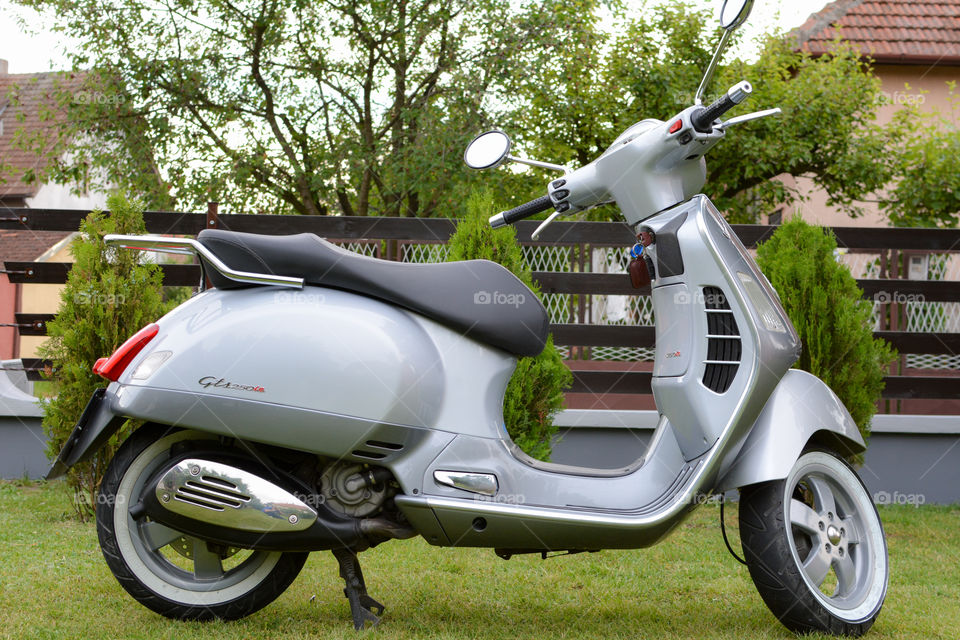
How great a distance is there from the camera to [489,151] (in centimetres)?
293

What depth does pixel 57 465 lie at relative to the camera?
2.66 metres

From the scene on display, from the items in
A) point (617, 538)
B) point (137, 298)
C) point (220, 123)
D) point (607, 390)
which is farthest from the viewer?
point (220, 123)

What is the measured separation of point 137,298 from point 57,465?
204 centimetres

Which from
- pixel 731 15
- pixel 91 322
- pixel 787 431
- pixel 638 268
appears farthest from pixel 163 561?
pixel 731 15

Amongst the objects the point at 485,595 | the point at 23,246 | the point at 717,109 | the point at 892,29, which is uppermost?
the point at 892,29

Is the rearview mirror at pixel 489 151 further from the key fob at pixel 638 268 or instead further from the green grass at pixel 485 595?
the green grass at pixel 485 595

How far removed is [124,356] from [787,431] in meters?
1.91

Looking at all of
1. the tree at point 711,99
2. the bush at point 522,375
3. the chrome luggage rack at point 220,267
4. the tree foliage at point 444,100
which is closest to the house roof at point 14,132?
the tree foliage at point 444,100

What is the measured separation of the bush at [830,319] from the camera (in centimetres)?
472

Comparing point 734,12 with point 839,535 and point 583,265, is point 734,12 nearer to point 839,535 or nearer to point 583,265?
point 839,535

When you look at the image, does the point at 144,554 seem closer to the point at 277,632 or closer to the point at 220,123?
the point at 277,632

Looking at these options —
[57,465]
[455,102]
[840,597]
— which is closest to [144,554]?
[57,465]

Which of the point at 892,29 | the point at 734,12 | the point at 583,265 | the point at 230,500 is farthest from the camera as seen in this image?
the point at 892,29

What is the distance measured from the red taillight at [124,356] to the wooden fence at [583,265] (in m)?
2.84
